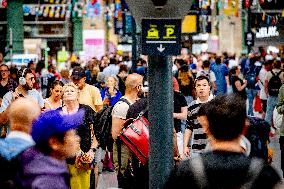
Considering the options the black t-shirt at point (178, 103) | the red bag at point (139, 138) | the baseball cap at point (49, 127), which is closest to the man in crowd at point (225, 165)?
the baseball cap at point (49, 127)

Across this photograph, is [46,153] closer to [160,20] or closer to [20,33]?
[160,20]

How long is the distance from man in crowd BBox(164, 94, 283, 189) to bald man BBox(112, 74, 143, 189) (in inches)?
162

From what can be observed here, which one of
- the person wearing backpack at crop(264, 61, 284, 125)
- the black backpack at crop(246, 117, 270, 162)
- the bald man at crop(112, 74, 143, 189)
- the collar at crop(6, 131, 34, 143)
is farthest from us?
the person wearing backpack at crop(264, 61, 284, 125)

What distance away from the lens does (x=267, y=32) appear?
18.1 metres

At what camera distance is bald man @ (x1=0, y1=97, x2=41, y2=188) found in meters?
4.82

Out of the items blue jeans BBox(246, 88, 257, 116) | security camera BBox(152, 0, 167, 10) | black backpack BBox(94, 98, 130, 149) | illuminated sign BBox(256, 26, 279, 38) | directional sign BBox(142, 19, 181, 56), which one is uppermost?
security camera BBox(152, 0, 167, 10)

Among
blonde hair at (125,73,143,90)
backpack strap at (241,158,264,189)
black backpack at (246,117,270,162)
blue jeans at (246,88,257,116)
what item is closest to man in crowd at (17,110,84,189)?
backpack strap at (241,158,264,189)

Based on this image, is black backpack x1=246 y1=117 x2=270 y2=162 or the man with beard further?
the man with beard

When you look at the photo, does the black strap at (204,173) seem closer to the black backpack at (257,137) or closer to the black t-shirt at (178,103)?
the black backpack at (257,137)

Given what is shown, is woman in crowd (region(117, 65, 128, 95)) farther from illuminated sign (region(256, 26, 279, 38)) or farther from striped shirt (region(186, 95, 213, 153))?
striped shirt (region(186, 95, 213, 153))

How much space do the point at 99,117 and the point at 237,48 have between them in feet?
172

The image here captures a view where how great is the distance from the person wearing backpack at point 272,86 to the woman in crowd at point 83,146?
792 centimetres

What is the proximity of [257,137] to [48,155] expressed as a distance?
2326 mm

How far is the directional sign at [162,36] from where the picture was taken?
7.07 metres
